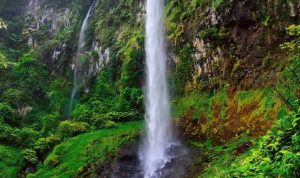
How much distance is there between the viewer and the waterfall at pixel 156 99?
55.6 ft

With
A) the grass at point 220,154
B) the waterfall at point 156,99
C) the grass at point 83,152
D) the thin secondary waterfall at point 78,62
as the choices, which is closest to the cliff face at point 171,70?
the grass at point 220,154

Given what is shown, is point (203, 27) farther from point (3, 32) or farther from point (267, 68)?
point (3, 32)

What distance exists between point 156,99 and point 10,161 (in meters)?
8.68

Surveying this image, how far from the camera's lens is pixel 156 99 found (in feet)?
73.4

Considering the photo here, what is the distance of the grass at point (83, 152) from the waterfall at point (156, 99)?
3.44ft

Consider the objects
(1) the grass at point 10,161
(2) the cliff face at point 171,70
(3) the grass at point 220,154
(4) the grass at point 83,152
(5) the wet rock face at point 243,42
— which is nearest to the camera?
(3) the grass at point 220,154

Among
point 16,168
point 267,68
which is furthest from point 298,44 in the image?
point 16,168

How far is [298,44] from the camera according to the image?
5.32 meters

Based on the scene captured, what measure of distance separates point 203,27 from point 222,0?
1.70 metres

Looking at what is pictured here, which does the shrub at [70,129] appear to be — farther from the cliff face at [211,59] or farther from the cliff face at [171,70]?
the cliff face at [211,59]

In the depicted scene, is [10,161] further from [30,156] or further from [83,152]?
[83,152]

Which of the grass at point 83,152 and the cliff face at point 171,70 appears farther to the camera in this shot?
the grass at point 83,152

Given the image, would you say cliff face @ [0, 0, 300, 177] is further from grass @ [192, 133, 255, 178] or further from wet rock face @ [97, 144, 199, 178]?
wet rock face @ [97, 144, 199, 178]

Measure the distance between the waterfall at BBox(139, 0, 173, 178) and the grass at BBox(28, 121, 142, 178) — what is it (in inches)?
41.3
